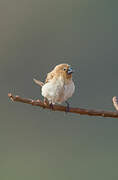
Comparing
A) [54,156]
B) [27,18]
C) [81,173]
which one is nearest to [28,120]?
[54,156]

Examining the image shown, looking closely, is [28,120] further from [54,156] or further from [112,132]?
[112,132]

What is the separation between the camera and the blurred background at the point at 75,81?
5.88 metres

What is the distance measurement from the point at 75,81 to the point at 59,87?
356cm

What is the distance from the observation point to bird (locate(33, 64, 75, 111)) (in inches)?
86.8

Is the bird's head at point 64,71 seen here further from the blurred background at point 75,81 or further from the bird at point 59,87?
the blurred background at point 75,81

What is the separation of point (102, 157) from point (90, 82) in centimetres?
87

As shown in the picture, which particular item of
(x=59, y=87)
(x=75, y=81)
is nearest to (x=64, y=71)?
(x=59, y=87)

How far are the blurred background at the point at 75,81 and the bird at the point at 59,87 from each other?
3103 millimetres

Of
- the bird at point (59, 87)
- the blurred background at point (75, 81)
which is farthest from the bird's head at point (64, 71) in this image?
the blurred background at point (75, 81)

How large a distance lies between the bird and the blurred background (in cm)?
310

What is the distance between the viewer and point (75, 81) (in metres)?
5.79

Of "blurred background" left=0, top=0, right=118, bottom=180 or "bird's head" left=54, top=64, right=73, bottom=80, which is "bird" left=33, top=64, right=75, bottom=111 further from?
"blurred background" left=0, top=0, right=118, bottom=180

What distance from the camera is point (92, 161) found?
611 centimetres

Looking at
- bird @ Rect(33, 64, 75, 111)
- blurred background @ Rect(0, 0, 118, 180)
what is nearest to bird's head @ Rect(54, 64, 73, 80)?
bird @ Rect(33, 64, 75, 111)
